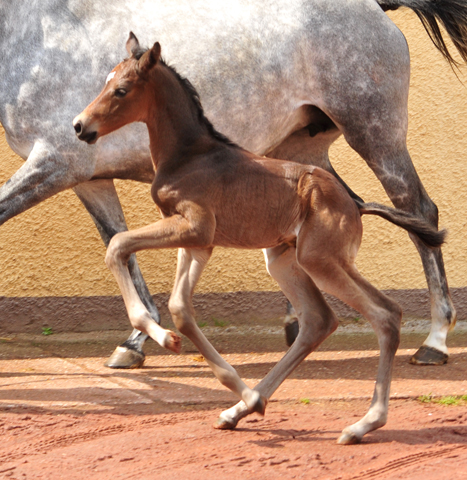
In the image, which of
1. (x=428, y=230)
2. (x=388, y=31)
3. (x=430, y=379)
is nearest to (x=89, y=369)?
(x=430, y=379)

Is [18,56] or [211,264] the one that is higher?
[18,56]

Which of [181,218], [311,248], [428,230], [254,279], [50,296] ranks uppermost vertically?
[181,218]

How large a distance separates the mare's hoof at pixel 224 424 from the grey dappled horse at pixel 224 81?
64.4 inches

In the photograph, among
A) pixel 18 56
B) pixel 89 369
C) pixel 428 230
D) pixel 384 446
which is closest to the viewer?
pixel 384 446

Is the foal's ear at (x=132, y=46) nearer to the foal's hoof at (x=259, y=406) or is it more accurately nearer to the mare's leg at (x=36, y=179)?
the mare's leg at (x=36, y=179)

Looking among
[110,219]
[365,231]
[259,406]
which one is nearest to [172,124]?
[259,406]

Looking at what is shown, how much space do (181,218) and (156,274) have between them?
2862 millimetres

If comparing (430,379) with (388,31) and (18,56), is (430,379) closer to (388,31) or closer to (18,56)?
(388,31)

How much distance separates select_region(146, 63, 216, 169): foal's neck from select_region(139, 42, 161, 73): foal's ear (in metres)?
0.07

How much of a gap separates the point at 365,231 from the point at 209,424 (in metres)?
3.06

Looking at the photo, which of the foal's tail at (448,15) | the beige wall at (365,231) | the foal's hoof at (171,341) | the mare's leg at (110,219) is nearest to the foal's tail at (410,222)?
the foal's hoof at (171,341)

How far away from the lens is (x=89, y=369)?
4879mm

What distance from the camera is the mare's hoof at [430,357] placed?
486 cm

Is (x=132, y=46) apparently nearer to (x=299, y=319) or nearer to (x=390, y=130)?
(x=299, y=319)
